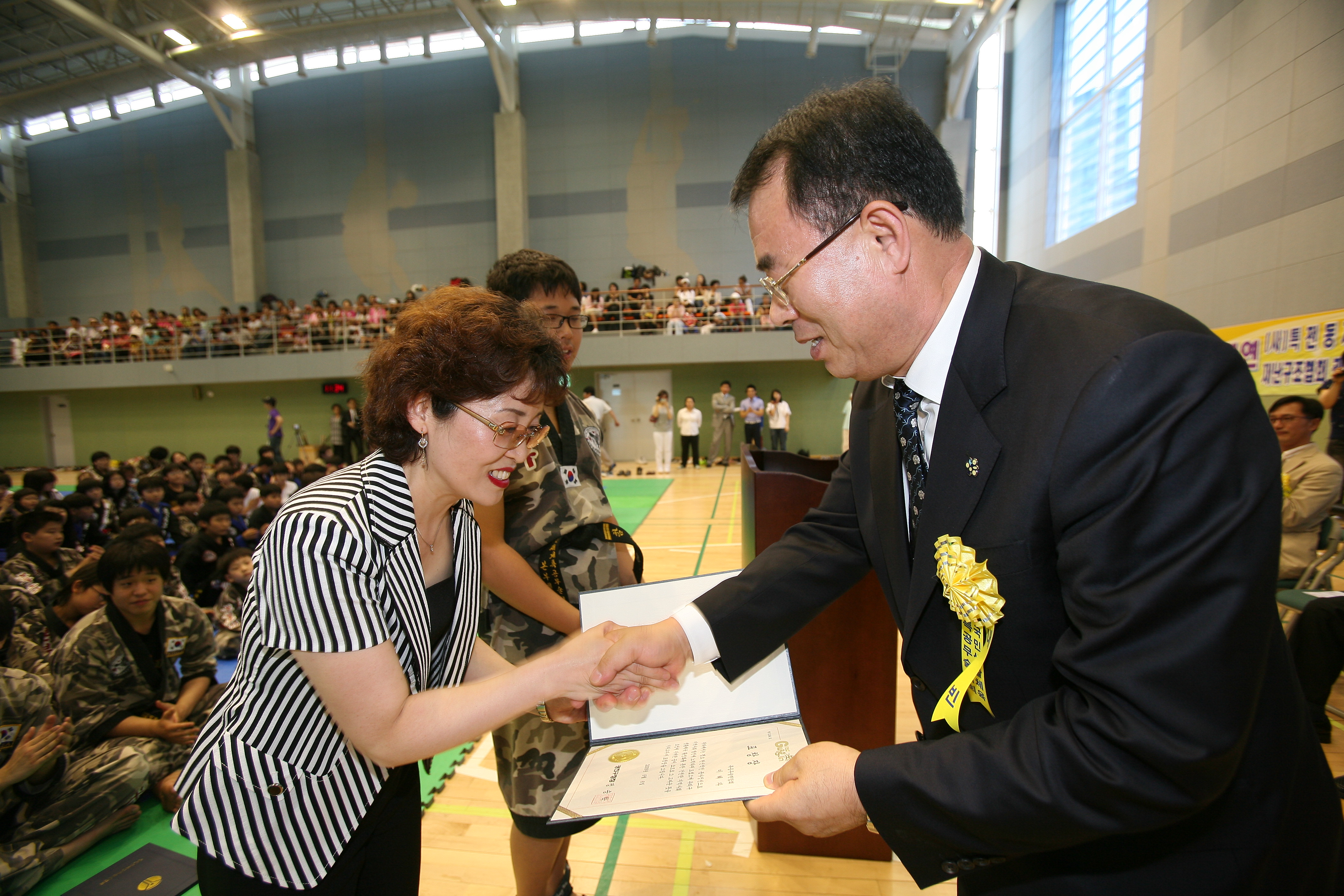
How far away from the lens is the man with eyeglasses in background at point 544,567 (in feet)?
5.96

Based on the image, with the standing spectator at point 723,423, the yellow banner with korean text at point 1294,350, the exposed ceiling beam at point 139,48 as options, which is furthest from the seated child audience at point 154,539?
the exposed ceiling beam at point 139,48

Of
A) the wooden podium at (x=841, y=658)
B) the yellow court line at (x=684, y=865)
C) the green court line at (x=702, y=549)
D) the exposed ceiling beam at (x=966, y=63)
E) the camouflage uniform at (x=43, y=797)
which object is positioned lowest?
the green court line at (x=702, y=549)

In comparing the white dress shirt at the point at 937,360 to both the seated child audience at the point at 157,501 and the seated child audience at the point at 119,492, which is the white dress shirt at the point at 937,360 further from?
the seated child audience at the point at 119,492

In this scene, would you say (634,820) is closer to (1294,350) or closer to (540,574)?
(540,574)

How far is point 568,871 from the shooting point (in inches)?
84.4

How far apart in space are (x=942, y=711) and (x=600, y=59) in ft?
66.0

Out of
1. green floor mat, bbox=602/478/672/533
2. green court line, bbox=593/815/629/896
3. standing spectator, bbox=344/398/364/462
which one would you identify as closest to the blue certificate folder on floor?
green court line, bbox=593/815/629/896

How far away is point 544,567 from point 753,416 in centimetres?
1303

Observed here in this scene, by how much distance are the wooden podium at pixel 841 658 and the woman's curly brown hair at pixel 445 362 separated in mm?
1277

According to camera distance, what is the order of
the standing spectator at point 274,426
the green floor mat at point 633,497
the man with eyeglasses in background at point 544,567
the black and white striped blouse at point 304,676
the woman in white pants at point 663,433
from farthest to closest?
the standing spectator at point 274,426, the woman in white pants at point 663,433, the green floor mat at point 633,497, the man with eyeglasses in background at point 544,567, the black and white striped blouse at point 304,676

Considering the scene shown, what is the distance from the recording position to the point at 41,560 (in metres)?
5.04

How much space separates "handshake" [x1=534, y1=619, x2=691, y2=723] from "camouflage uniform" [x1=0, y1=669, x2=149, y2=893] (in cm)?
280

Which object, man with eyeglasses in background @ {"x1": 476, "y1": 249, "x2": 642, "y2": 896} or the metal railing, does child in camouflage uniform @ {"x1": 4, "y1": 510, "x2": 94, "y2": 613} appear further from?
the metal railing

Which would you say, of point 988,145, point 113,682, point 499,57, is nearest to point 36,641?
point 113,682
